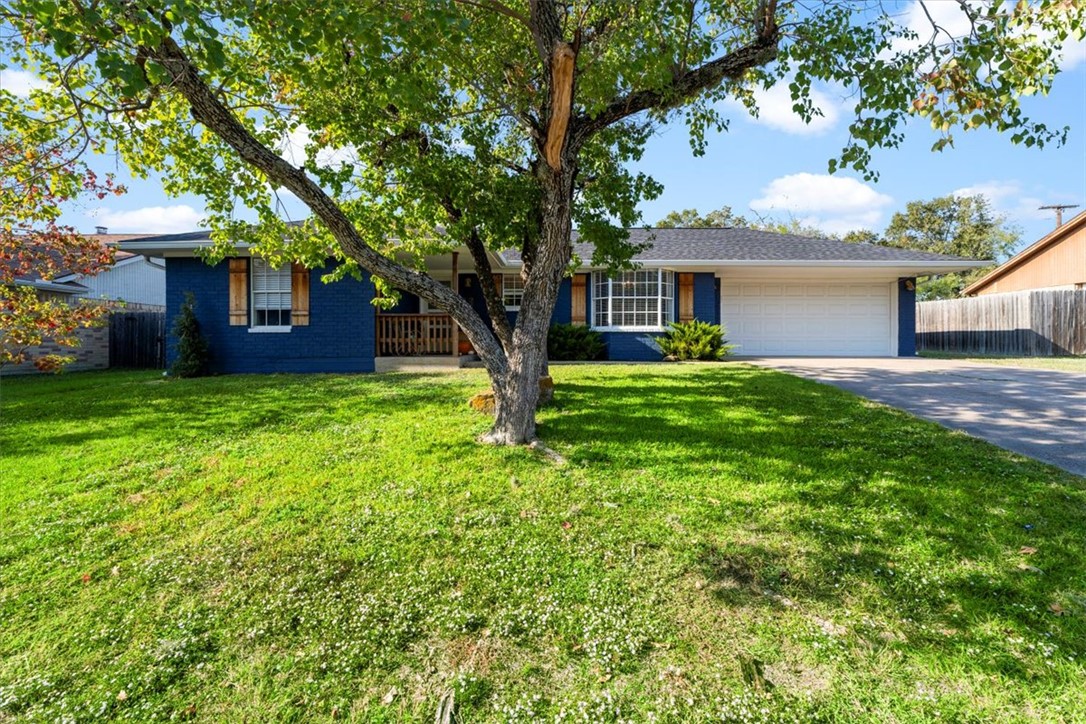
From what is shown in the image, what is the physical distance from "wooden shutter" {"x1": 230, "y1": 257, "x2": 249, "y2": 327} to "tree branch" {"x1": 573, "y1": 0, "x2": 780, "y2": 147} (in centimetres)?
952

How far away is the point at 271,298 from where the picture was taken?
38.3 ft

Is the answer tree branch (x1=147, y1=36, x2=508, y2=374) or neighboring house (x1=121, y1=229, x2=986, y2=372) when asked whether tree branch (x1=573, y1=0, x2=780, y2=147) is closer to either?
tree branch (x1=147, y1=36, x2=508, y2=374)

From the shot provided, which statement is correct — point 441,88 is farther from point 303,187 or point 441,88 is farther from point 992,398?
point 992,398

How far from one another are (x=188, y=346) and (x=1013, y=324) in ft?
73.8

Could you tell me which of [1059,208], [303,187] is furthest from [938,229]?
[303,187]

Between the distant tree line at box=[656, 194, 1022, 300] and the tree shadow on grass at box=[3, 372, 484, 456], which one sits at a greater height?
the distant tree line at box=[656, 194, 1022, 300]

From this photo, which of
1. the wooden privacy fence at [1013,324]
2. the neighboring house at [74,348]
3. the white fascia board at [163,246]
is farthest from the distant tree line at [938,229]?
the neighboring house at [74,348]

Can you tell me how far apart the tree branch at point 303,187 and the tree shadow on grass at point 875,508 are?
4.73 ft

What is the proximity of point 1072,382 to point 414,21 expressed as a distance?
10.7 meters

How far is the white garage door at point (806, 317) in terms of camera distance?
593 inches

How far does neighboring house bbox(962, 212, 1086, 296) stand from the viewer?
18078 millimetres

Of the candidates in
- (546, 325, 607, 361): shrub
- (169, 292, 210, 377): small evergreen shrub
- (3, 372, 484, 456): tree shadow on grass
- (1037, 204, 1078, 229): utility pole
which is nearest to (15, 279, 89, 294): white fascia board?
(3, 372, 484, 456): tree shadow on grass

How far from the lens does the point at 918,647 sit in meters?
Result: 2.29

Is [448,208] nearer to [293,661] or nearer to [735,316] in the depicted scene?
[293,661]
